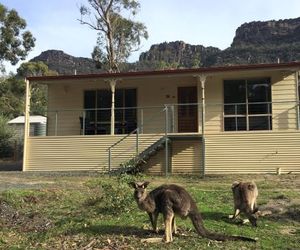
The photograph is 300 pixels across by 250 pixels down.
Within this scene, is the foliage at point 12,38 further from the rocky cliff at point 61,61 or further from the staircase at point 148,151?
the rocky cliff at point 61,61

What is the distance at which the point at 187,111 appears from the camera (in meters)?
22.7

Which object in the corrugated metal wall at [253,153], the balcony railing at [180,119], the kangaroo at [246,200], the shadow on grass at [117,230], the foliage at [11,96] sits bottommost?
the shadow on grass at [117,230]

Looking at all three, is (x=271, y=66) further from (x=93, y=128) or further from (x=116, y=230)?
(x=116, y=230)

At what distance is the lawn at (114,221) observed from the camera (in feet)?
27.4

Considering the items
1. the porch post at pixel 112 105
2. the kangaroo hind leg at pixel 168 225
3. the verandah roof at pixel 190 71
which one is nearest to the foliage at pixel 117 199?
the kangaroo hind leg at pixel 168 225

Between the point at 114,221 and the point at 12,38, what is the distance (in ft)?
111

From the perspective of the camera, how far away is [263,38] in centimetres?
8400

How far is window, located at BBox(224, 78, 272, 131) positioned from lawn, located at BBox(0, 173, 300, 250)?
7.99 meters

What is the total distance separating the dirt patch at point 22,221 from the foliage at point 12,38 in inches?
1234

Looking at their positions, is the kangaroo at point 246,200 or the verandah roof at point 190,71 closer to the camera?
the kangaroo at point 246,200

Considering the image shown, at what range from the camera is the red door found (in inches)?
887

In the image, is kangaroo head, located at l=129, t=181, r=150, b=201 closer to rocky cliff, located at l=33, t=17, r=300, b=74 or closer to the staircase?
the staircase

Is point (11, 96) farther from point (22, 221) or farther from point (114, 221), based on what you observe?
point (114, 221)

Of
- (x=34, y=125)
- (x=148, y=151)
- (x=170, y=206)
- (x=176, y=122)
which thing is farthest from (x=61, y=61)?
(x=170, y=206)
